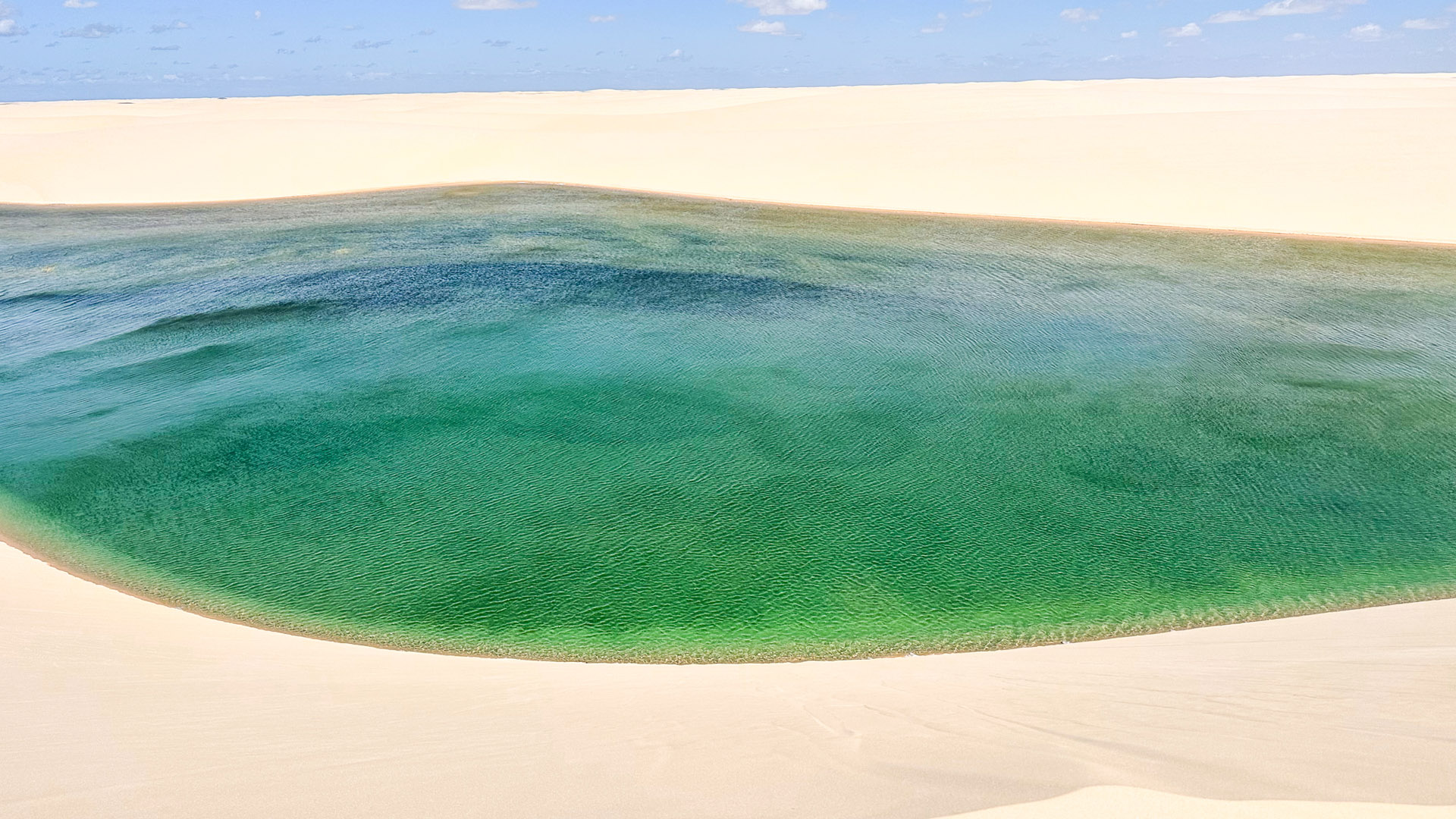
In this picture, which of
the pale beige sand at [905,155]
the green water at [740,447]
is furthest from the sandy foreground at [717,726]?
the pale beige sand at [905,155]

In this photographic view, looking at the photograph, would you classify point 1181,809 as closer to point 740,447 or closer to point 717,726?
point 717,726

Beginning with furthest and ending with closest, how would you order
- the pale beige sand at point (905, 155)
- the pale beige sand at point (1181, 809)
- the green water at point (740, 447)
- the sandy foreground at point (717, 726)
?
the pale beige sand at point (905, 155) → the green water at point (740, 447) → the sandy foreground at point (717, 726) → the pale beige sand at point (1181, 809)

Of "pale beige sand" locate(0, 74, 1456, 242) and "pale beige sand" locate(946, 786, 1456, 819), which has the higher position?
"pale beige sand" locate(0, 74, 1456, 242)

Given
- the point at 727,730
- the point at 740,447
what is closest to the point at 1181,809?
the point at 727,730

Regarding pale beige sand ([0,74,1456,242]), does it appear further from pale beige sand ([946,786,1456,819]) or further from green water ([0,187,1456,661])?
pale beige sand ([946,786,1456,819])

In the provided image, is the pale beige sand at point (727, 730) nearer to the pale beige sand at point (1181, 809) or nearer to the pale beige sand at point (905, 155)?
the pale beige sand at point (1181, 809)

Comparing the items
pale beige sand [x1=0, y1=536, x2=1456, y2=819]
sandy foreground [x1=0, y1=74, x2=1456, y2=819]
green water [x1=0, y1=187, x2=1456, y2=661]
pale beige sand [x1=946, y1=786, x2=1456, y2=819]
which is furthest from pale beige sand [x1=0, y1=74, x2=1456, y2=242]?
pale beige sand [x1=946, y1=786, x2=1456, y2=819]
